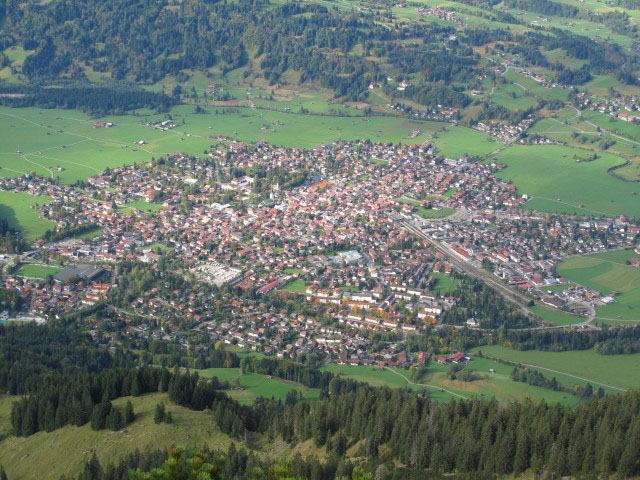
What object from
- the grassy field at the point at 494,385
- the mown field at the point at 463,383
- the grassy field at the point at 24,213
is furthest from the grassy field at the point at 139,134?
the grassy field at the point at 494,385

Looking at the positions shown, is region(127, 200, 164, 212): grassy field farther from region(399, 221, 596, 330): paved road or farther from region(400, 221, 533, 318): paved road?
region(399, 221, 596, 330): paved road

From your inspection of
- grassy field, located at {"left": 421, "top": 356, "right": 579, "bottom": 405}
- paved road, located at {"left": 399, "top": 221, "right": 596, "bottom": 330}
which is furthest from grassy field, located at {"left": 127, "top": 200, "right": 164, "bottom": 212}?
grassy field, located at {"left": 421, "top": 356, "right": 579, "bottom": 405}

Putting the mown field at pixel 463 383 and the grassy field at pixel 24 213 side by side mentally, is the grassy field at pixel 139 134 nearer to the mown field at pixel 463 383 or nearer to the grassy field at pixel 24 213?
the grassy field at pixel 24 213

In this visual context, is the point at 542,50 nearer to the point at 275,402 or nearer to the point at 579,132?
the point at 579,132

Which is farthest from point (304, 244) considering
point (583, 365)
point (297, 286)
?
point (583, 365)

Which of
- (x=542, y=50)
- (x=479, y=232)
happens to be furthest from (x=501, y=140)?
(x=542, y=50)

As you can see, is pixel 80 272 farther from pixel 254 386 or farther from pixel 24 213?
pixel 254 386
